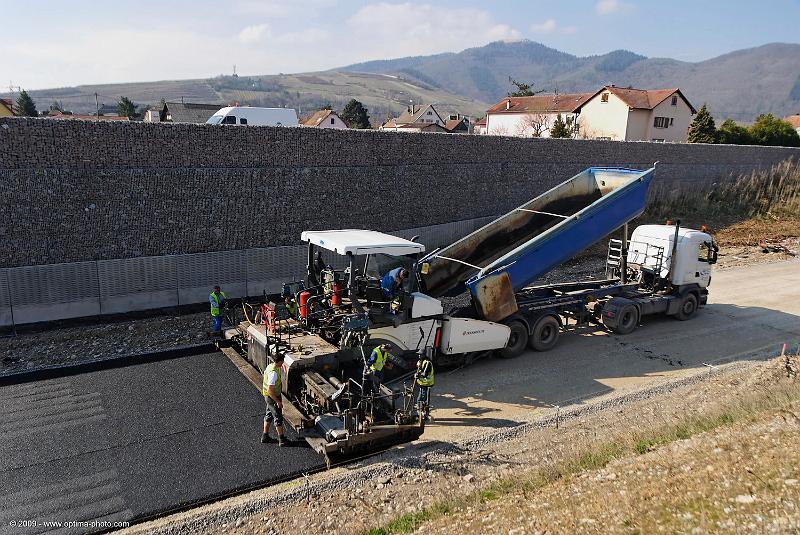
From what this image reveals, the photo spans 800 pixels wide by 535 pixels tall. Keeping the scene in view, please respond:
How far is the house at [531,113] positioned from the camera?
49.4 meters

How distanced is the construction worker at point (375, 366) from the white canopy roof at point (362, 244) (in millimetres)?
1578

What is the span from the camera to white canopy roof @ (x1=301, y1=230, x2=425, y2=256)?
916 centimetres

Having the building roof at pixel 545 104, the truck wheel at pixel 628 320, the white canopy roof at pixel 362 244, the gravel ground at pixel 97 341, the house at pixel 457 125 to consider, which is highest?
the building roof at pixel 545 104

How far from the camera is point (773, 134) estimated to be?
3950cm

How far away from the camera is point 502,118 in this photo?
5681cm

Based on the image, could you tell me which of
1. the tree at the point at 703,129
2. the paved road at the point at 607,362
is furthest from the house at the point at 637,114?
the paved road at the point at 607,362

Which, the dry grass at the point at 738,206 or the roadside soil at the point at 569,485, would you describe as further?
the dry grass at the point at 738,206

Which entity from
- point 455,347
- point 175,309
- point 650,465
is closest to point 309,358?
point 455,347

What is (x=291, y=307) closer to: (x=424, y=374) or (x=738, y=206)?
(x=424, y=374)

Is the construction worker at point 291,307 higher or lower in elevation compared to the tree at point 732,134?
lower

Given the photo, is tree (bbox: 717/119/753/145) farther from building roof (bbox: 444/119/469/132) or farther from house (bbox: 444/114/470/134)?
building roof (bbox: 444/119/469/132)

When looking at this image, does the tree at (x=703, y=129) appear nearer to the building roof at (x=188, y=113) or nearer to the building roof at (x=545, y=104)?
the building roof at (x=545, y=104)

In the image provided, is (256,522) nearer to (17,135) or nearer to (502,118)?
(17,135)

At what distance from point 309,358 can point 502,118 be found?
171 ft
